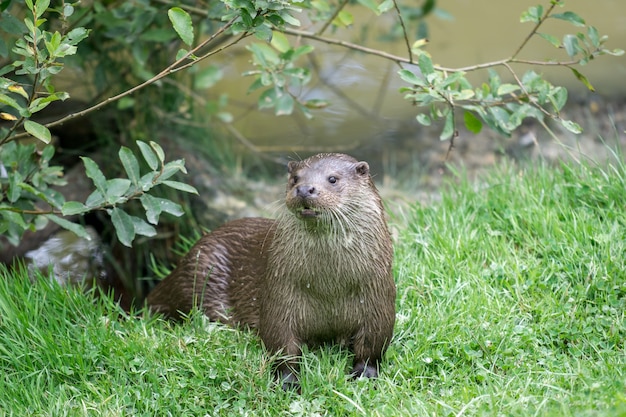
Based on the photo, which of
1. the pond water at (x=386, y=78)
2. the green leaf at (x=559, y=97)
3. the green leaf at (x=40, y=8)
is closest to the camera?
the green leaf at (x=40, y=8)

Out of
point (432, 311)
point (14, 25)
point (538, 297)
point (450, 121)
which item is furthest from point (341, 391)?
point (14, 25)

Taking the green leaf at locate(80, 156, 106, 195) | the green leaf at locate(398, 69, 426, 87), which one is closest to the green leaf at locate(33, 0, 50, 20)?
the green leaf at locate(80, 156, 106, 195)

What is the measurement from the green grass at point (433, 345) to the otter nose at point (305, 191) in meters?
0.66

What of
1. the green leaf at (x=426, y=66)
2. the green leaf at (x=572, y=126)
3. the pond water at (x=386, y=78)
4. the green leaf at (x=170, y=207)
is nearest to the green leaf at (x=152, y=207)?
the green leaf at (x=170, y=207)

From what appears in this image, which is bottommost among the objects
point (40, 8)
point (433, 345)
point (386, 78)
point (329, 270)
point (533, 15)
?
point (386, 78)

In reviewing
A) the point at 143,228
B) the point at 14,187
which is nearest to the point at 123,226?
the point at 143,228

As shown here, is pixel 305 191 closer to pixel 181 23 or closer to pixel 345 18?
pixel 181 23

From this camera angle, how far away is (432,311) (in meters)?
3.55

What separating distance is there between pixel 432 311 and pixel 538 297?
1.46ft

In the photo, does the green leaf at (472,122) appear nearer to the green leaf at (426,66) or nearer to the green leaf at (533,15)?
the green leaf at (426,66)

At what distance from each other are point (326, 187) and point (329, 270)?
0.99 ft

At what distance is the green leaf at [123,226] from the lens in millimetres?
3449

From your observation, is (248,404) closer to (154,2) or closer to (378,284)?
(378,284)

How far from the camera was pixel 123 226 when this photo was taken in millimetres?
3467
